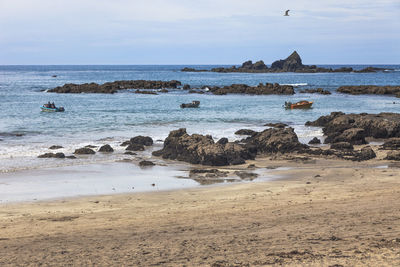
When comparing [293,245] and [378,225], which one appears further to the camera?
[378,225]

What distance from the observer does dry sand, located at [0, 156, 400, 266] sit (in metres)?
7.29

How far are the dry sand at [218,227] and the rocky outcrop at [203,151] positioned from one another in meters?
3.74

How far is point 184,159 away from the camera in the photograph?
18.4m

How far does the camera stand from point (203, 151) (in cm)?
1767

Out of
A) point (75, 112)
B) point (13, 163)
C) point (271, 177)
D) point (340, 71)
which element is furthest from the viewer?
point (340, 71)

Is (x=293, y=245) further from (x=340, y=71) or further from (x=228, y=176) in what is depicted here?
(x=340, y=71)

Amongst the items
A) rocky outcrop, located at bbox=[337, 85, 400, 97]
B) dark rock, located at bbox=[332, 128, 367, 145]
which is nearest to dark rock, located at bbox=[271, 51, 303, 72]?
rocky outcrop, located at bbox=[337, 85, 400, 97]

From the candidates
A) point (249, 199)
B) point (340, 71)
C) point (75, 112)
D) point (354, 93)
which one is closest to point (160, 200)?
point (249, 199)

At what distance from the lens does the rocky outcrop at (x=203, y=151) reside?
17.4 m

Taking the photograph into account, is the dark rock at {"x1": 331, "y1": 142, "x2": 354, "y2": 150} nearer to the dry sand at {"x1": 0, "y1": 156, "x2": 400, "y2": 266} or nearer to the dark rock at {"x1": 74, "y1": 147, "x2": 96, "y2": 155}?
the dry sand at {"x1": 0, "y1": 156, "x2": 400, "y2": 266}

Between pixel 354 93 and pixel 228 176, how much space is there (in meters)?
52.2

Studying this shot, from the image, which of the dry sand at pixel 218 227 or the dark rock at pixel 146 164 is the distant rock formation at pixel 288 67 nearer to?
the dark rock at pixel 146 164

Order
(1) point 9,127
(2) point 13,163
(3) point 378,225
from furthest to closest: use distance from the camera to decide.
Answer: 1. (1) point 9,127
2. (2) point 13,163
3. (3) point 378,225

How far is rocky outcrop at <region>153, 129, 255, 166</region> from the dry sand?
12.3 feet
